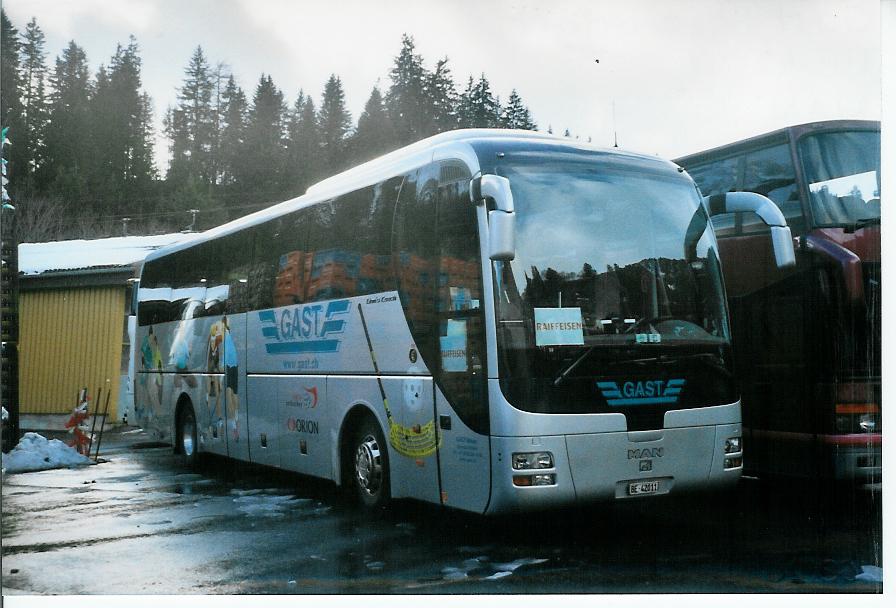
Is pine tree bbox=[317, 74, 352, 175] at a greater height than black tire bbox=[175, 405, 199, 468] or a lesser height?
greater

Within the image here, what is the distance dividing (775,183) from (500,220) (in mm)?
3515

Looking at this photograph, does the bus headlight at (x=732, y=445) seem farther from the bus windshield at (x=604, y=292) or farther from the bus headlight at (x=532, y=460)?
the bus headlight at (x=532, y=460)

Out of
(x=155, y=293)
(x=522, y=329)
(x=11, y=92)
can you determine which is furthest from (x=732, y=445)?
(x=155, y=293)

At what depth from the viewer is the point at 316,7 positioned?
316 inches

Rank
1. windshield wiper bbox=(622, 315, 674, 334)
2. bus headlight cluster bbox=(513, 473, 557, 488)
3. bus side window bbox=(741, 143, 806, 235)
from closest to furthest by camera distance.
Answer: bus headlight cluster bbox=(513, 473, 557, 488) < windshield wiper bbox=(622, 315, 674, 334) < bus side window bbox=(741, 143, 806, 235)

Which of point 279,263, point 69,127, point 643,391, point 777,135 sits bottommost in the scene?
point 643,391

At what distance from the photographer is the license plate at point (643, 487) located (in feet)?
22.4

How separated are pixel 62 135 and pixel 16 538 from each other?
3.74m

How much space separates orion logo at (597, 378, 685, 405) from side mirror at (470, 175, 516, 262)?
4.00ft

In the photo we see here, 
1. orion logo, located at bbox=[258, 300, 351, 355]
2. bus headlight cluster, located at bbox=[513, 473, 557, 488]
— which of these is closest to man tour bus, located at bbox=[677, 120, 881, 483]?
bus headlight cluster, located at bbox=[513, 473, 557, 488]

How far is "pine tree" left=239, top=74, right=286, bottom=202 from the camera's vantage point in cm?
881

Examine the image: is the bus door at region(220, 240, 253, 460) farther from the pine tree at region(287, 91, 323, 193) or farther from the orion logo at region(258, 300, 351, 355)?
the pine tree at region(287, 91, 323, 193)

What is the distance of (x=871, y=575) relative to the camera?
705 cm

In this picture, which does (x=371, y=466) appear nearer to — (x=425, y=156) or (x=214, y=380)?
(x=425, y=156)
